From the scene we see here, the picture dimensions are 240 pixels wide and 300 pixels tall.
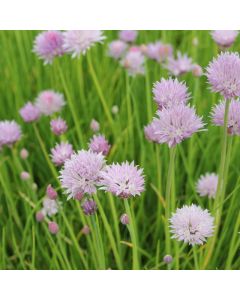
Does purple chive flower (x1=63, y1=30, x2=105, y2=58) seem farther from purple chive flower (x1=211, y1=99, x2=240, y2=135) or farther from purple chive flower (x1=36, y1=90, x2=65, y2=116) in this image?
purple chive flower (x1=211, y1=99, x2=240, y2=135)

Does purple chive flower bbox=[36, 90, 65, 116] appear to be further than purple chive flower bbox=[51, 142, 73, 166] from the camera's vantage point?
Yes

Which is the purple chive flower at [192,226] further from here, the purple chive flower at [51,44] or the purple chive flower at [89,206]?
the purple chive flower at [51,44]

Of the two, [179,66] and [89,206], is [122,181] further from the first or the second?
[179,66]

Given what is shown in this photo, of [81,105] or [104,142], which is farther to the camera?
[81,105]

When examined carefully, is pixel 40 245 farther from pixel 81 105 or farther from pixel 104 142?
pixel 81 105

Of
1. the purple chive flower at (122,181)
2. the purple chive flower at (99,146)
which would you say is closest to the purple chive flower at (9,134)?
the purple chive flower at (99,146)

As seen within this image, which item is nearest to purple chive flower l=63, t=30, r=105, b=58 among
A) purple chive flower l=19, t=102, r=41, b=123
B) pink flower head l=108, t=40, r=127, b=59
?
purple chive flower l=19, t=102, r=41, b=123
